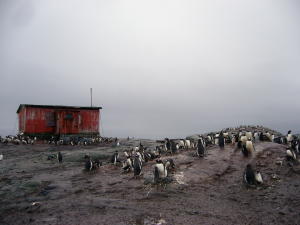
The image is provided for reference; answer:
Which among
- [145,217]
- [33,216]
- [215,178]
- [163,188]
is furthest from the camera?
[215,178]

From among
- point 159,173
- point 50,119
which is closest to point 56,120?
point 50,119

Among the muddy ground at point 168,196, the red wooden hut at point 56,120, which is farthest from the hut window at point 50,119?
the muddy ground at point 168,196

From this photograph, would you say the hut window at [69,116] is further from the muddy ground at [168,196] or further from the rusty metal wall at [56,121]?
the muddy ground at [168,196]

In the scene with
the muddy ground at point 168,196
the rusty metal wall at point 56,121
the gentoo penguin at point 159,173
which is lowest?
the muddy ground at point 168,196

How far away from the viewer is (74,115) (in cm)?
3884

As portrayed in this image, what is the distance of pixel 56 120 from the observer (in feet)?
124

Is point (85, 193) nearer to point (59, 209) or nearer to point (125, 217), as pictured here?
point (59, 209)

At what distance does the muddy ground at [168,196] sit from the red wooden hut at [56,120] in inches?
947

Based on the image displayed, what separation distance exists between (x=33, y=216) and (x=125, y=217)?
3.12 metres

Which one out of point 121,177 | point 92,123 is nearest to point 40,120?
point 92,123

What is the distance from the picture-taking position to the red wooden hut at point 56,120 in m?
36.4

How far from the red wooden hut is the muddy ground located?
24.1 meters

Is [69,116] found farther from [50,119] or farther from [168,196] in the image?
[168,196]

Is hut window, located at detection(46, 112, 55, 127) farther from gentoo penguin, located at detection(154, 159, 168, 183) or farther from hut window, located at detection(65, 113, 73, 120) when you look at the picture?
gentoo penguin, located at detection(154, 159, 168, 183)
